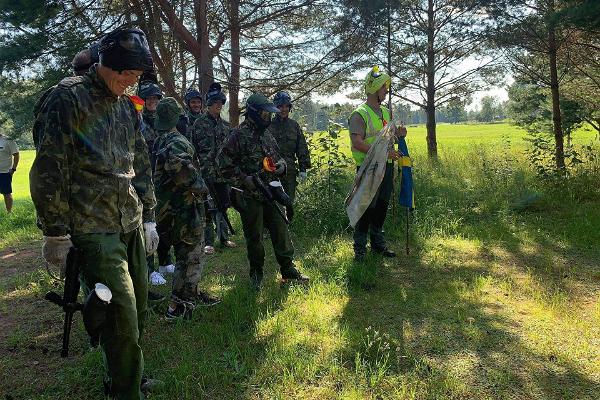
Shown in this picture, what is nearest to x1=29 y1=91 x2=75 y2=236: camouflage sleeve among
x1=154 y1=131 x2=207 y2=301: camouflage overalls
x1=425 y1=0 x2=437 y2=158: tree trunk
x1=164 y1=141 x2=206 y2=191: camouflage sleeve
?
x1=164 y1=141 x2=206 y2=191: camouflage sleeve

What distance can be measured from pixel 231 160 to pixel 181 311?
1548 mm

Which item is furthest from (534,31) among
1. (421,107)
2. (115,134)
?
(115,134)

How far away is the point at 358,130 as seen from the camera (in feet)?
17.1

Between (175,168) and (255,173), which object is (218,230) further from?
(175,168)

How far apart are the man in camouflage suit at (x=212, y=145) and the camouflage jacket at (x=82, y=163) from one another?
3443 millimetres

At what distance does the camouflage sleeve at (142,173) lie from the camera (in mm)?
2841

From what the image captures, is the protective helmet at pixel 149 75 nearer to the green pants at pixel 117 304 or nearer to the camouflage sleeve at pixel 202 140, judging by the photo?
the green pants at pixel 117 304

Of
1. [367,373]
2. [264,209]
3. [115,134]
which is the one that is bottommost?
[367,373]

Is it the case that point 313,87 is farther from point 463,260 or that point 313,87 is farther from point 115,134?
point 115,134

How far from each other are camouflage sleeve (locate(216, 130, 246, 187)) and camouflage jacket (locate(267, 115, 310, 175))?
239 cm

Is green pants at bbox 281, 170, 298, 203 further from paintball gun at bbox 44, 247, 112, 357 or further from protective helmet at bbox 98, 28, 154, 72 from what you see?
paintball gun at bbox 44, 247, 112, 357

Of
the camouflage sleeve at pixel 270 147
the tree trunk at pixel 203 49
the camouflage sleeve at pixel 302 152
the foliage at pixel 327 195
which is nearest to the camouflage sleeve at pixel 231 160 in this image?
the camouflage sleeve at pixel 270 147

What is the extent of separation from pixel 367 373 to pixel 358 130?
2938mm

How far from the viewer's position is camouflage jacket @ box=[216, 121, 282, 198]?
456cm
